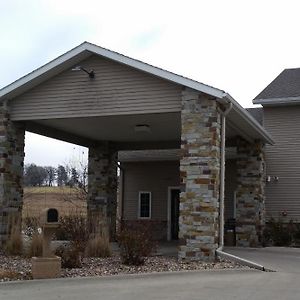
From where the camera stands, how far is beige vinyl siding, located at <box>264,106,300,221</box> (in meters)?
20.2

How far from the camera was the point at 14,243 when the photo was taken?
44.9 feet

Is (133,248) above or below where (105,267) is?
above

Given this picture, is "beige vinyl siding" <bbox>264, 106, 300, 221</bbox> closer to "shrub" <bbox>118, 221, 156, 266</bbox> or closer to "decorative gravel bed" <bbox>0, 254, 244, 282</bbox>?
"decorative gravel bed" <bbox>0, 254, 244, 282</bbox>

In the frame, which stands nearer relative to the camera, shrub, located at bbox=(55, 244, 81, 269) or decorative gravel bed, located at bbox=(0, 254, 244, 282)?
decorative gravel bed, located at bbox=(0, 254, 244, 282)

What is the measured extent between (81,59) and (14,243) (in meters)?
5.20

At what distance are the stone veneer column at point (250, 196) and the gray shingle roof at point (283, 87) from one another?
3.10 m

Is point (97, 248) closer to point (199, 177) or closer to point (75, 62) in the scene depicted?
point (199, 177)

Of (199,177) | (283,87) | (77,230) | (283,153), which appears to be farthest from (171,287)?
(283,87)

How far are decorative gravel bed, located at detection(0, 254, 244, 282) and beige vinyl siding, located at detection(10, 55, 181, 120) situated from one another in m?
3.83

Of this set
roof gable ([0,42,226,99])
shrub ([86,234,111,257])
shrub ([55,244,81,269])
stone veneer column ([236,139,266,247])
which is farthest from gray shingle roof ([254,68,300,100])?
shrub ([55,244,81,269])

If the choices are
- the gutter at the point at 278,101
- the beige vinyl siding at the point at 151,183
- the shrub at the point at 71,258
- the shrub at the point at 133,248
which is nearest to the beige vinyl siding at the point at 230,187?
the beige vinyl siding at the point at 151,183

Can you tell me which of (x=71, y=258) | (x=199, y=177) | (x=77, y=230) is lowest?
(x=71, y=258)

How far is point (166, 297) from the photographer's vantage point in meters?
8.38

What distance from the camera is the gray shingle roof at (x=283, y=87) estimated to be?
20.3m
